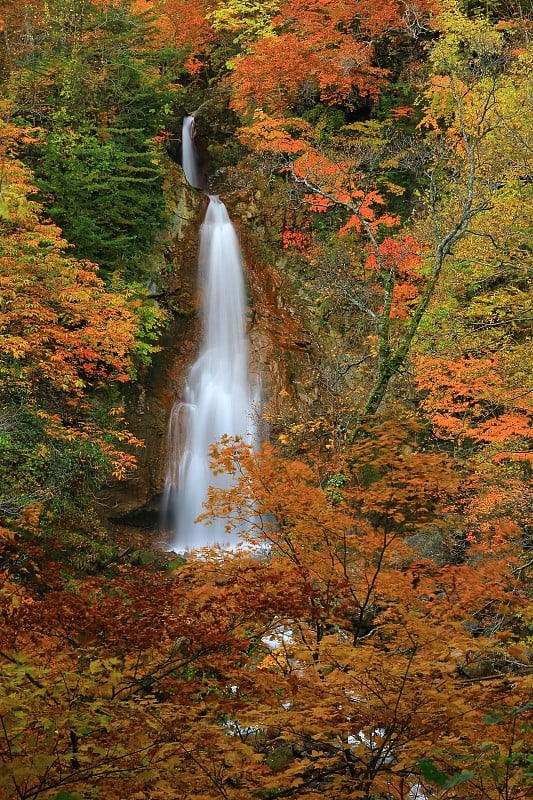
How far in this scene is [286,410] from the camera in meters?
14.9

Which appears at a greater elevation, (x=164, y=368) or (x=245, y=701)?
(x=164, y=368)

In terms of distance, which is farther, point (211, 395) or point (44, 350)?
point (211, 395)

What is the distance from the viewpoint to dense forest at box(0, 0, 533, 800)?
10.6 ft

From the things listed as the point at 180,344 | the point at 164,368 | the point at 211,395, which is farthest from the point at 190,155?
the point at 211,395

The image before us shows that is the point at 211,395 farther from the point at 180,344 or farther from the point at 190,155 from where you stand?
the point at 190,155

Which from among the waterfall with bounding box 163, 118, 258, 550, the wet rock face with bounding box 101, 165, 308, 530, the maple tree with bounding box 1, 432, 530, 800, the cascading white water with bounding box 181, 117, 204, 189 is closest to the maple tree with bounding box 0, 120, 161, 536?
the wet rock face with bounding box 101, 165, 308, 530

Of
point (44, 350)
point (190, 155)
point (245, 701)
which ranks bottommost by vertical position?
point (245, 701)

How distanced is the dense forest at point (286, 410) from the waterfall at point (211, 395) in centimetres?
68

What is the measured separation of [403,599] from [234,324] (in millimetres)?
12290

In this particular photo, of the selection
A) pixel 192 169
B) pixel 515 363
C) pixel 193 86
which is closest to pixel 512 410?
pixel 515 363

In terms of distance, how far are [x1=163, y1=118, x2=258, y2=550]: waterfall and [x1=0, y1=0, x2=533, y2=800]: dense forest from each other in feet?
2.22

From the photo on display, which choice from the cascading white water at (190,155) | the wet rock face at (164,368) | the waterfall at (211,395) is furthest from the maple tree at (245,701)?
the cascading white water at (190,155)

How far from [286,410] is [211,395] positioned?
1.99 metres

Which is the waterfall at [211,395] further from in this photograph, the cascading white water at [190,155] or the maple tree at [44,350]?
the maple tree at [44,350]
